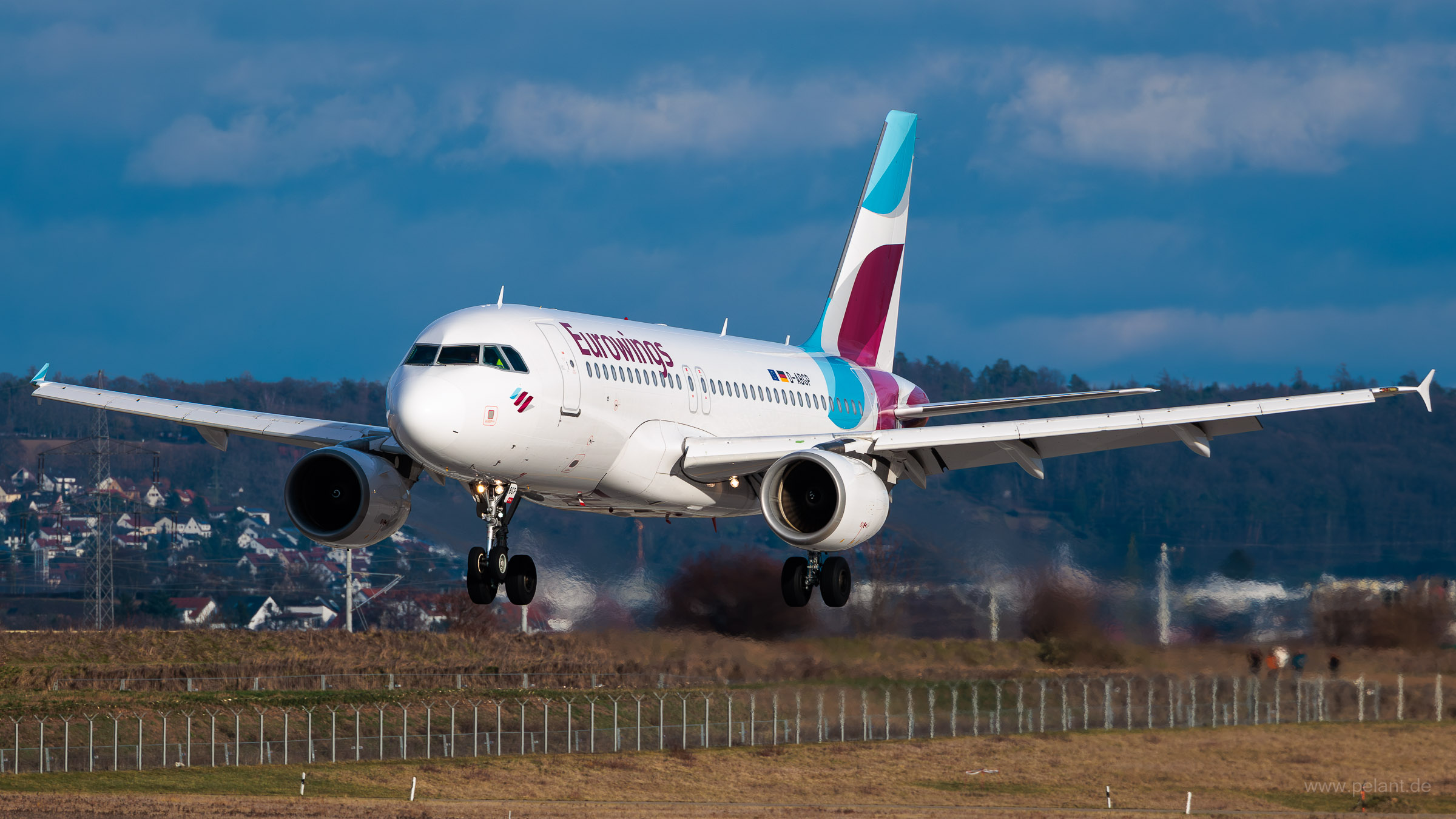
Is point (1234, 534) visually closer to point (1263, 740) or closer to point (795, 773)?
point (1263, 740)

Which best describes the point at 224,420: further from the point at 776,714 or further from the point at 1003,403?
the point at 776,714

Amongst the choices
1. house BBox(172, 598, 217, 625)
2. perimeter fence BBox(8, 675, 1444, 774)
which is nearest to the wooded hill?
perimeter fence BBox(8, 675, 1444, 774)

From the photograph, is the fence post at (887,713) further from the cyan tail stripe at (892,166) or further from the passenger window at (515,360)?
the passenger window at (515,360)

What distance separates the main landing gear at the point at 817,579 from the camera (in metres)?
32.4

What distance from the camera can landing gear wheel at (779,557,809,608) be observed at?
32.6 metres

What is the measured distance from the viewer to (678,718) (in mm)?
62656

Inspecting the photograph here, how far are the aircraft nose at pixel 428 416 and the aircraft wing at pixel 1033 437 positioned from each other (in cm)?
602

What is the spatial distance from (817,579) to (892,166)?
1659 cm

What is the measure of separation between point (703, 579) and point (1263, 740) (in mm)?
25256

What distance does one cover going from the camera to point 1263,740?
2359 inches

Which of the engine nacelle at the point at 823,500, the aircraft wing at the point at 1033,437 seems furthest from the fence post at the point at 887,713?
the engine nacelle at the point at 823,500

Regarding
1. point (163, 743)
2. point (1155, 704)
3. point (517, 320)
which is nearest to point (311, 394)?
point (163, 743)

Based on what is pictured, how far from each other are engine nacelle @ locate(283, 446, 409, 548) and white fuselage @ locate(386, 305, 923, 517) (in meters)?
3.29

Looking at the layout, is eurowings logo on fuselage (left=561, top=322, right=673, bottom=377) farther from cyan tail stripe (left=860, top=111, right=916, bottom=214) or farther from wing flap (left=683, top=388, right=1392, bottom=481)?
cyan tail stripe (left=860, top=111, right=916, bottom=214)
